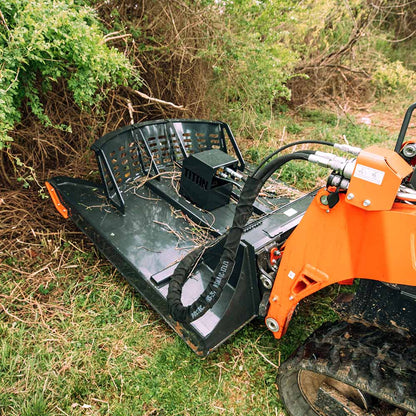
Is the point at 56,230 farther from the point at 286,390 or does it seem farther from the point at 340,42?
the point at 340,42

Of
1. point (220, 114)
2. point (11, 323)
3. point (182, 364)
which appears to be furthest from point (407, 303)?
point (220, 114)

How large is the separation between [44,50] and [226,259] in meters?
1.90

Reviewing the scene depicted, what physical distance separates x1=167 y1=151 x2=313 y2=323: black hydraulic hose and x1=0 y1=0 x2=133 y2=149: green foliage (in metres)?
1.46

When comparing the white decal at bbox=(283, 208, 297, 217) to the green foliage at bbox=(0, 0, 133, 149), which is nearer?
the green foliage at bbox=(0, 0, 133, 149)

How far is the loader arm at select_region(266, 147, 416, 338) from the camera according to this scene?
123 cm

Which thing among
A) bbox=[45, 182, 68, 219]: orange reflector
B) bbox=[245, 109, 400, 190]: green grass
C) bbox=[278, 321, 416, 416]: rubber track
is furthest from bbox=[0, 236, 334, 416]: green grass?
bbox=[245, 109, 400, 190]: green grass

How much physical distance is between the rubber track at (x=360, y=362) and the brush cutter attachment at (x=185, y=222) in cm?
37

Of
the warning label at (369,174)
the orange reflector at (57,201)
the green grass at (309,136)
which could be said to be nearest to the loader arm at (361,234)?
the warning label at (369,174)

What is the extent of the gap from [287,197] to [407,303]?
5.67ft

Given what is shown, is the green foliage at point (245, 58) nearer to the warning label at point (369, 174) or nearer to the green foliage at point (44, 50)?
the green foliage at point (44, 50)

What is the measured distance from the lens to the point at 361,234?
1361mm

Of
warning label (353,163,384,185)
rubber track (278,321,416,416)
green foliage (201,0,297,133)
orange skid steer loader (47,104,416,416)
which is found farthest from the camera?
green foliage (201,0,297,133)

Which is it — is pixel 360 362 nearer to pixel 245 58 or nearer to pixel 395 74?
pixel 245 58

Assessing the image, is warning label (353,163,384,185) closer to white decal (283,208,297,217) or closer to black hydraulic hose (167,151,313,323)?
black hydraulic hose (167,151,313,323)
